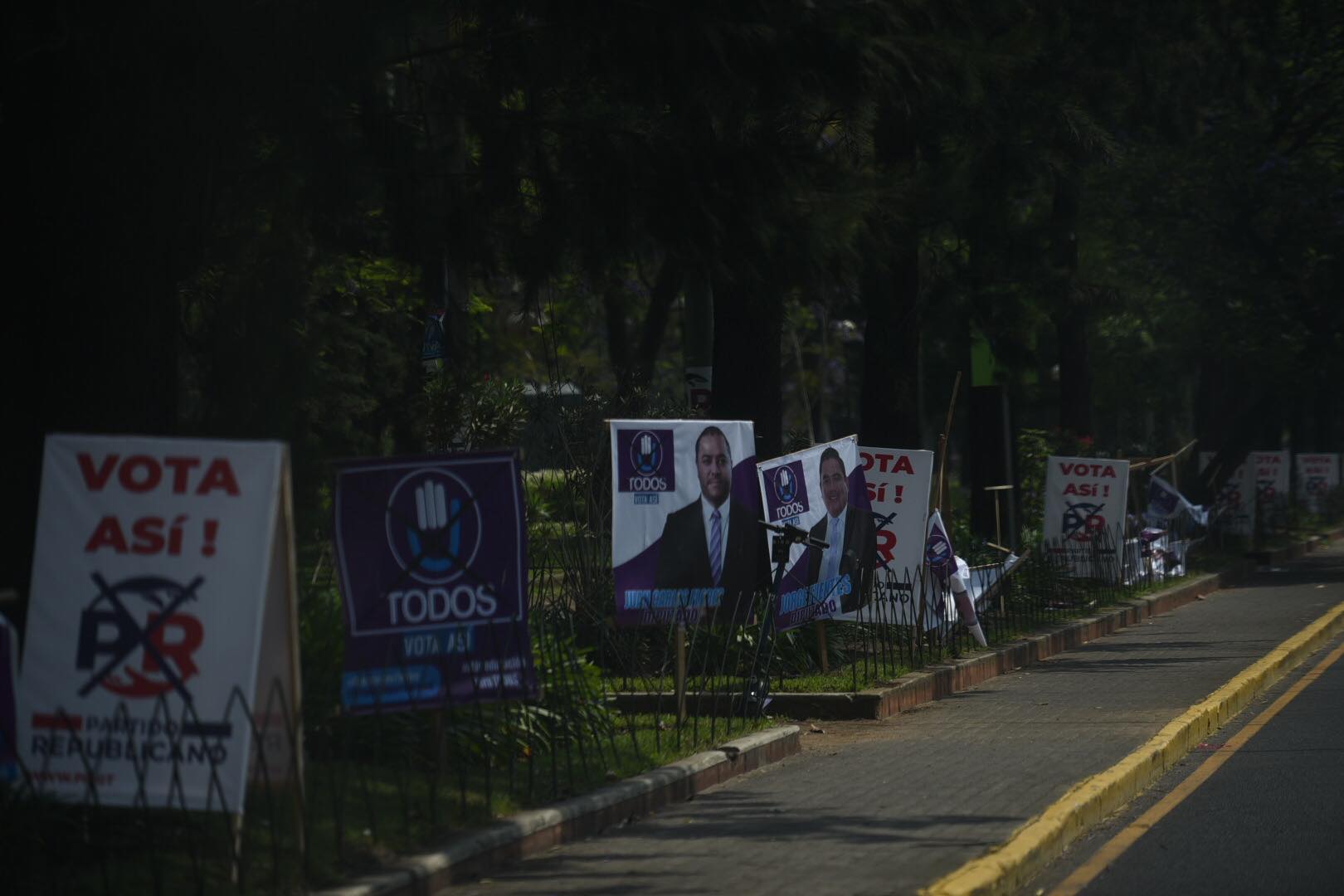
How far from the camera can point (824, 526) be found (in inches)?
532

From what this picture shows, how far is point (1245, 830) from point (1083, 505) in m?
13.4

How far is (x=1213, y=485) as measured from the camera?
34.8 metres

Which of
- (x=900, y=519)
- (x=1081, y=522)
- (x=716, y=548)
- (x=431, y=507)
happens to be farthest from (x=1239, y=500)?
(x=431, y=507)

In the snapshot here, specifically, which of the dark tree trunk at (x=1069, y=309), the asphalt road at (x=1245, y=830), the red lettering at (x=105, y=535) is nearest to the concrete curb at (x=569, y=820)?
the red lettering at (x=105, y=535)

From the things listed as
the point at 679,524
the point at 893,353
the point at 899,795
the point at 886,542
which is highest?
the point at 893,353

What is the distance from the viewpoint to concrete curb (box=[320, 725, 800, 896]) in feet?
23.5

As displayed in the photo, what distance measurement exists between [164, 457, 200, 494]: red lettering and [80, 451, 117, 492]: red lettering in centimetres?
21

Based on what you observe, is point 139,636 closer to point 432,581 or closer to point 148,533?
point 148,533

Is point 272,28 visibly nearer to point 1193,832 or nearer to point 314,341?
point 314,341

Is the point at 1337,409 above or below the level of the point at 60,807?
above

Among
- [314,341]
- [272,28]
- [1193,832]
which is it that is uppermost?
[272,28]

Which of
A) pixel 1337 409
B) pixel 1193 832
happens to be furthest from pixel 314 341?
pixel 1337 409

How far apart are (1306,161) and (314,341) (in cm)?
2697

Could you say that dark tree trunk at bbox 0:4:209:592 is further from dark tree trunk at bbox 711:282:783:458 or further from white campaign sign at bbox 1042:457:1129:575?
white campaign sign at bbox 1042:457:1129:575
